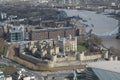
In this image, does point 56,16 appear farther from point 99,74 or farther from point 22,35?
point 99,74

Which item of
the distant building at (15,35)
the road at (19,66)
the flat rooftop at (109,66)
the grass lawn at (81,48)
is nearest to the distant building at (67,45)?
the grass lawn at (81,48)

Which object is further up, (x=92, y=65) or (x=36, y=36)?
(x=92, y=65)

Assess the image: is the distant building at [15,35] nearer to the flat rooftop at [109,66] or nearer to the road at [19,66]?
the road at [19,66]

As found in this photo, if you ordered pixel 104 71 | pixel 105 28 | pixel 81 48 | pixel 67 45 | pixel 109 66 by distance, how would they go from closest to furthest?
pixel 104 71 < pixel 109 66 < pixel 67 45 < pixel 81 48 < pixel 105 28

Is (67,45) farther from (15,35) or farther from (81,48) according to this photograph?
(15,35)

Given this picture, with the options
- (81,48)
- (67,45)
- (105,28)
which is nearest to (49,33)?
(81,48)

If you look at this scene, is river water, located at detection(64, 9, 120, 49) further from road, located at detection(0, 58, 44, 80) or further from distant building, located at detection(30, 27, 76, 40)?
road, located at detection(0, 58, 44, 80)

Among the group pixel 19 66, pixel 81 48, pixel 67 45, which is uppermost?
pixel 67 45

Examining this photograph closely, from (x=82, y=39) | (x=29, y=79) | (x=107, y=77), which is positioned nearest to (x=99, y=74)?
(x=107, y=77)
